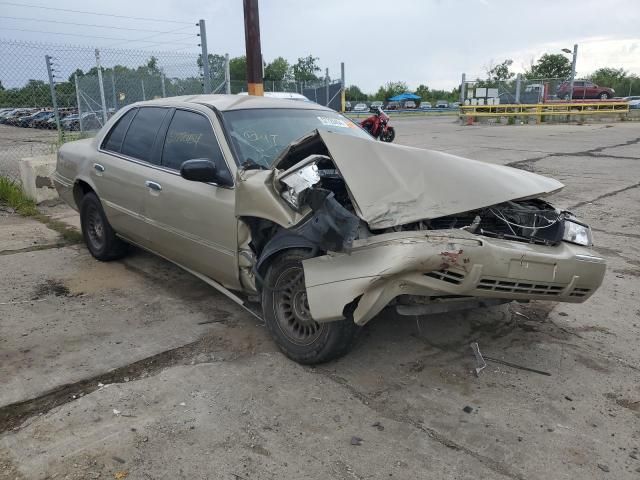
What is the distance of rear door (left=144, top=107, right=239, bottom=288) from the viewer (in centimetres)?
379

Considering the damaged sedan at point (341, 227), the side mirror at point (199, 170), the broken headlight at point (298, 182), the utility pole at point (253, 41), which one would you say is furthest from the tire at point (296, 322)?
the utility pole at point (253, 41)

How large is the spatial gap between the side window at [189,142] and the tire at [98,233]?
1.27 m

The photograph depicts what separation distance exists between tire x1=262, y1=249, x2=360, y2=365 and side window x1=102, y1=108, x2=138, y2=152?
2513 mm

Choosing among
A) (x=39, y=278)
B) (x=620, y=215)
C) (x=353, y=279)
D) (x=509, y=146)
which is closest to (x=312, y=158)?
(x=353, y=279)

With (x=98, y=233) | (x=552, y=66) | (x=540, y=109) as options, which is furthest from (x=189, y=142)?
(x=552, y=66)

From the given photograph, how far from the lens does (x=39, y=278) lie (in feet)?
16.9

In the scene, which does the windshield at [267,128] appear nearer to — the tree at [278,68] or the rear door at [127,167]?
the rear door at [127,167]

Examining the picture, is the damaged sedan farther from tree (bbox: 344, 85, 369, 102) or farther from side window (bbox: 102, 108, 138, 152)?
tree (bbox: 344, 85, 369, 102)

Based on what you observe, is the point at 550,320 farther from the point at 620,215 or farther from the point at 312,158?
the point at 620,215

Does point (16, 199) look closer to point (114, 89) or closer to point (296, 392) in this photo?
point (296, 392)

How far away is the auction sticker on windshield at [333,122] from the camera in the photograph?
181 inches

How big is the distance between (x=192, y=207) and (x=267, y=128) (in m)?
0.85

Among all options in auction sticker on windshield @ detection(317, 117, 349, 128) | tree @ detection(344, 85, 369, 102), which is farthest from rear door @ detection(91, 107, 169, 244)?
tree @ detection(344, 85, 369, 102)

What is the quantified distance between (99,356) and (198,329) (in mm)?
Result: 700
